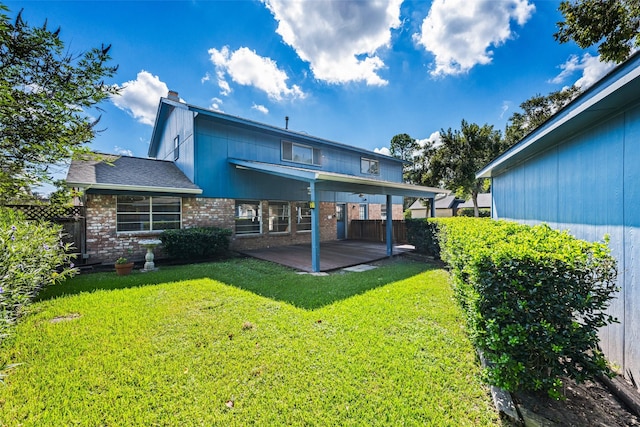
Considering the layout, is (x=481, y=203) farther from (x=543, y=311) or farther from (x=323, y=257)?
(x=543, y=311)

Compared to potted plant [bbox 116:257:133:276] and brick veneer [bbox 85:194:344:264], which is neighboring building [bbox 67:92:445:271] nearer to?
brick veneer [bbox 85:194:344:264]

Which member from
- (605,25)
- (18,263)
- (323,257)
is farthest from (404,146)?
(18,263)

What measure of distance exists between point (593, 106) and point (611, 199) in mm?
1118

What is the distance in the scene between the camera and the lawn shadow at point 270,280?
549 centimetres

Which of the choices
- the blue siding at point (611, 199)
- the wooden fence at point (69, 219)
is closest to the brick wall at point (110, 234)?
the wooden fence at point (69, 219)

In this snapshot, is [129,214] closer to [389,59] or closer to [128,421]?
[128,421]

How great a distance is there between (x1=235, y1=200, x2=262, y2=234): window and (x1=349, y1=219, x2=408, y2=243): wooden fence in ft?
22.1

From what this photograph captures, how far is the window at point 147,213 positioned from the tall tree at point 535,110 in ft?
99.9

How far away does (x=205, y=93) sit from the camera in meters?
15.2

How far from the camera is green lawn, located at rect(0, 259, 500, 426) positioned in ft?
7.52

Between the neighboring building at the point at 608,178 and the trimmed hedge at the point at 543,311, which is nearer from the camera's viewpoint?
the trimmed hedge at the point at 543,311

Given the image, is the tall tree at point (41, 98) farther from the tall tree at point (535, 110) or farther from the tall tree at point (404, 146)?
the tall tree at point (404, 146)

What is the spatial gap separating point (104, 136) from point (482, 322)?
7632 mm

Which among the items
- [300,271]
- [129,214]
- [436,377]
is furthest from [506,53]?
[129,214]
